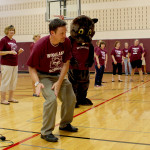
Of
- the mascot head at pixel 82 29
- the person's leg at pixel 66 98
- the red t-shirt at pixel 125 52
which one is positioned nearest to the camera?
the person's leg at pixel 66 98

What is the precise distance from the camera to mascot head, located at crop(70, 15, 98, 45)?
4.73 m

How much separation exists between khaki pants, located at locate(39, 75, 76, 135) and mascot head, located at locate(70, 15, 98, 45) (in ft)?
5.54

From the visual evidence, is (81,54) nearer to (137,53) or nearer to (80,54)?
(80,54)

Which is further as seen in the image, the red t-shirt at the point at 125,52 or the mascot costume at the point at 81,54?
the red t-shirt at the point at 125,52

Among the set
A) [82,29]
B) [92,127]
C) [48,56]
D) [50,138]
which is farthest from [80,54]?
[50,138]

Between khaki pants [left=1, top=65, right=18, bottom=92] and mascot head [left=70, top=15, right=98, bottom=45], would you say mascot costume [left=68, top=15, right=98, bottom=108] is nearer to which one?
mascot head [left=70, top=15, right=98, bottom=45]

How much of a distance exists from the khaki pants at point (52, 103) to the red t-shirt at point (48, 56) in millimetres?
124

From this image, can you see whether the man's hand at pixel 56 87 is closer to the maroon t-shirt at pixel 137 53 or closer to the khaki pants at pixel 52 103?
the khaki pants at pixel 52 103

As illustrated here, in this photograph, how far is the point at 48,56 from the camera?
10.3 ft

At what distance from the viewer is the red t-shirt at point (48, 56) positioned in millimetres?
3080

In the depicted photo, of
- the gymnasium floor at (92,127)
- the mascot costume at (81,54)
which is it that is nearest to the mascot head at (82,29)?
the mascot costume at (81,54)

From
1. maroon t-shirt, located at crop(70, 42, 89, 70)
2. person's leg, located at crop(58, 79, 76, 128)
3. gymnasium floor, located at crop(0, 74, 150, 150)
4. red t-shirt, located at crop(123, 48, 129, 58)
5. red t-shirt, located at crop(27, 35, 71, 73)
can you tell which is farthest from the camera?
red t-shirt, located at crop(123, 48, 129, 58)

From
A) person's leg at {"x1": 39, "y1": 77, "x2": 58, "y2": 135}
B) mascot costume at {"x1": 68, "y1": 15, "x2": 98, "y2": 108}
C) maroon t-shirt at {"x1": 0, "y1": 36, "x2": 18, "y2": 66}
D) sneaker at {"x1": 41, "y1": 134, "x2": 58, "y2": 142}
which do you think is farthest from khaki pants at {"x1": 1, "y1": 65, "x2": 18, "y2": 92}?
sneaker at {"x1": 41, "y1": 134, "x2": 58, "y2": 142}

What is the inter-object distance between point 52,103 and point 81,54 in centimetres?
227
